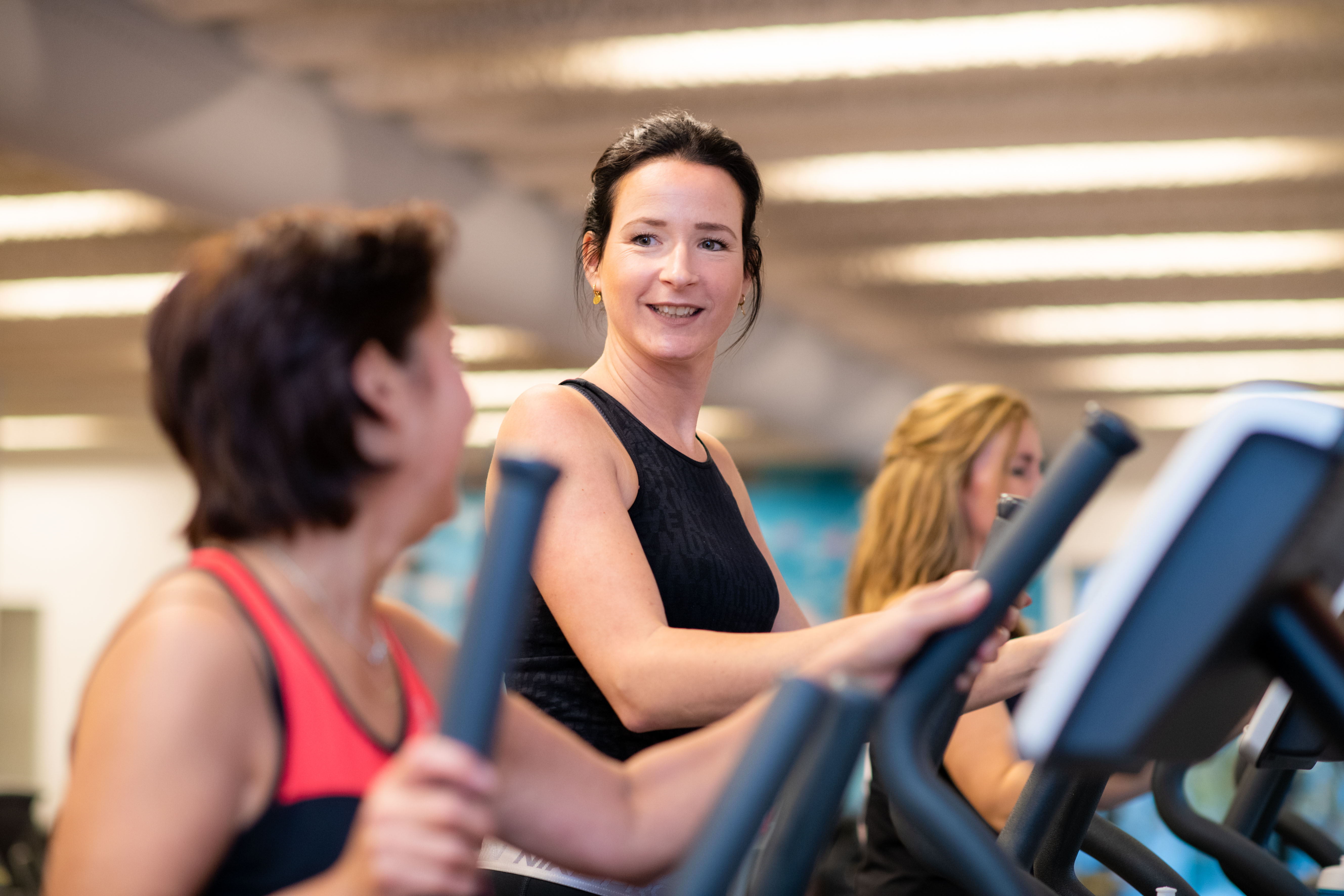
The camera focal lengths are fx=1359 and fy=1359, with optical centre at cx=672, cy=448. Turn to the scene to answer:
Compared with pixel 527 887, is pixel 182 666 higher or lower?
higher

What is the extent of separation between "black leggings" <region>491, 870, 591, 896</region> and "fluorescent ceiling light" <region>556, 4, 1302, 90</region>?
3364mm

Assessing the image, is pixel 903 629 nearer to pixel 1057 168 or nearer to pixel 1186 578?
pixel 1186 578

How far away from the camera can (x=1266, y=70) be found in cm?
459

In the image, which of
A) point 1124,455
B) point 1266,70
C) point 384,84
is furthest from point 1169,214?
point 1124,455

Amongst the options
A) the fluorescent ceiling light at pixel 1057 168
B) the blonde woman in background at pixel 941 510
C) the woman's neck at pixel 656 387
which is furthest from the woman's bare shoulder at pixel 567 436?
the fluorescent ceiling light at pixel 1057 168

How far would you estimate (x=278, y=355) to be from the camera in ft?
2.84

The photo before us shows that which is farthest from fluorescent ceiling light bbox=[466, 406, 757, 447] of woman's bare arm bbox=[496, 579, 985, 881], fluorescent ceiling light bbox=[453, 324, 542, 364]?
woman's bare arm bbox=[496, 579, 985, 881]

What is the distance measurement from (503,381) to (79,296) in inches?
115

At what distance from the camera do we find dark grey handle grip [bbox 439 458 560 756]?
0.66 meters

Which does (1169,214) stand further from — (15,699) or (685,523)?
(15,699)

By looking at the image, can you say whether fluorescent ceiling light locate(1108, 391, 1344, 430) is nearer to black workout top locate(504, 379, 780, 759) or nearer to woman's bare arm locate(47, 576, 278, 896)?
black workout top locate(504, 379, 780, 759)

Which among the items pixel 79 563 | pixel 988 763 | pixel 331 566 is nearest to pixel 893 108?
pixel 988 763

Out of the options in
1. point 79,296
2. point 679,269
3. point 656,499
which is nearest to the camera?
point 656,499

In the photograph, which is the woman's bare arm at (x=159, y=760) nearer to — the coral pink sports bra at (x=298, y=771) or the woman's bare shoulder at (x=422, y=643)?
the coral pink sports bra at (x=298, y=771)
